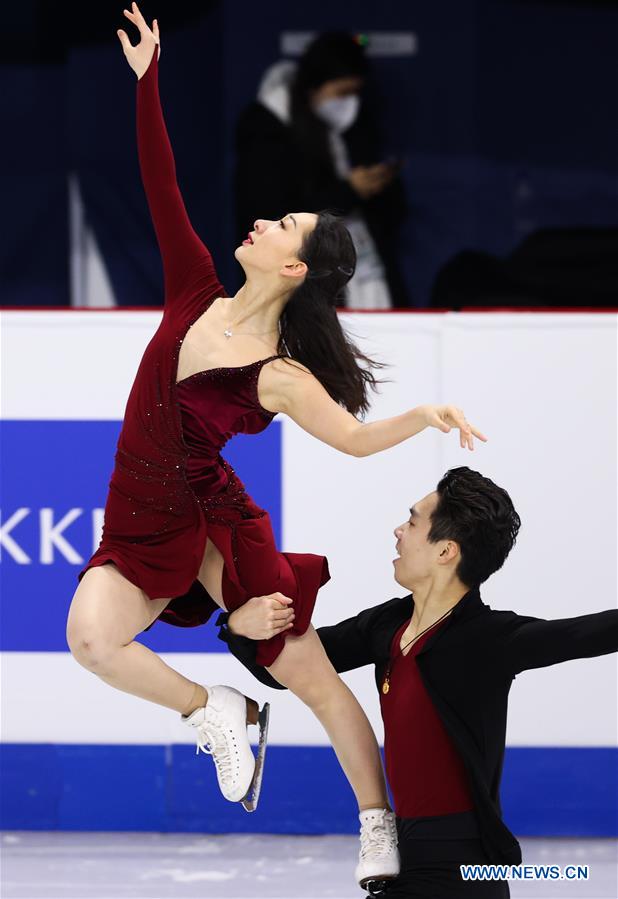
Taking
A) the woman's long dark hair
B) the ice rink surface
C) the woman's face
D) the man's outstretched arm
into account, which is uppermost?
the woman's face

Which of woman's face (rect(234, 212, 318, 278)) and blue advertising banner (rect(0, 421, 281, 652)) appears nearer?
woman's face (rect(234, 212, 318, 278))

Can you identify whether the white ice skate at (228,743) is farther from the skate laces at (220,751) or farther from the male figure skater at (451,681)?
the male figure skater at (451,681)

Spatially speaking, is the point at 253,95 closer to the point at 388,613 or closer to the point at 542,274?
the point at 542,274

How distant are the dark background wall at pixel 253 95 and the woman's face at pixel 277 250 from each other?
3337 mm

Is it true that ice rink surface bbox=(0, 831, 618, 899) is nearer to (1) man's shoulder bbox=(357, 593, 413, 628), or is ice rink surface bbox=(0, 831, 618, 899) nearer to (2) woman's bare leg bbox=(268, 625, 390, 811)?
(2) woman's bare leg bbox=(268, 625, 390, 811)

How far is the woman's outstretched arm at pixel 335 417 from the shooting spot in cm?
293

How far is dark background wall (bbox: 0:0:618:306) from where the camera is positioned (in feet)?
21.8

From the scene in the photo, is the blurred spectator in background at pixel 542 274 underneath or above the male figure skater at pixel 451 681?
above

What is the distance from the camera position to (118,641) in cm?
319

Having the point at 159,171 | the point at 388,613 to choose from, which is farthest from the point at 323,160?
the point at 388,613

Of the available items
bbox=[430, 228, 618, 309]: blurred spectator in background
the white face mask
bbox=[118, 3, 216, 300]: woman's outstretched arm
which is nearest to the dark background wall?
the white face mask

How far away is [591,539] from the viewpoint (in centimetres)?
432

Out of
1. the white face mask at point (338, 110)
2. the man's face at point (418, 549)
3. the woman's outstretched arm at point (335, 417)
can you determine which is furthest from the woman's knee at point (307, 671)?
the white face mask at point (338, 110)

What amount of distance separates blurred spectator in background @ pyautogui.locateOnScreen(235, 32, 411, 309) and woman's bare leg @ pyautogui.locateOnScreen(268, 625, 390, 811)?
2.39 m
